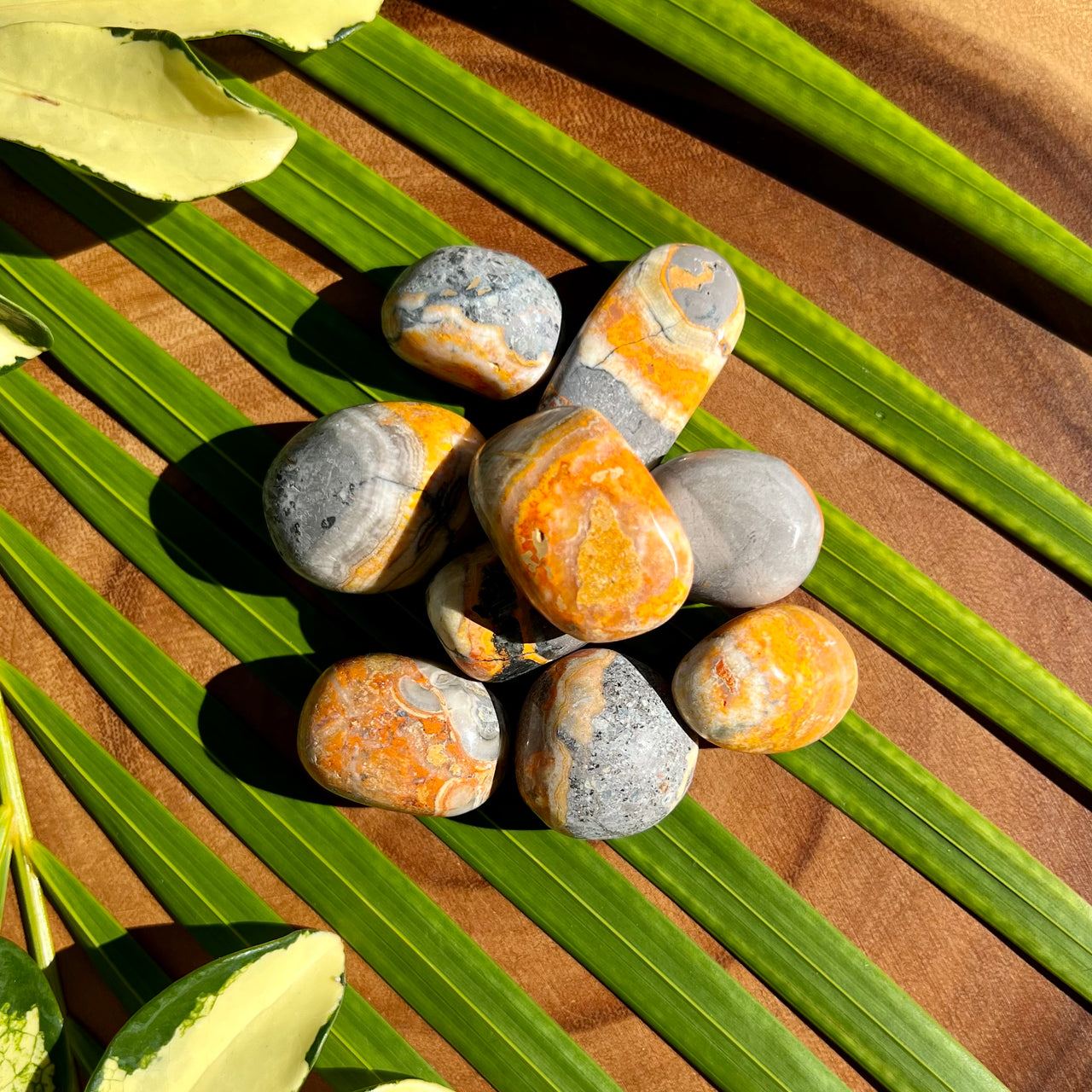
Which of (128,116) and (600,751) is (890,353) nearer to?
(600,751)

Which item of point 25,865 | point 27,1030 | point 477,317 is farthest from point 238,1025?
point 477,317

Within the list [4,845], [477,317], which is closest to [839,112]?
[477,317]

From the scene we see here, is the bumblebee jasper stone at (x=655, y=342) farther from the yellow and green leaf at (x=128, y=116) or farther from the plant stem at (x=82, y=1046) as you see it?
the plant stem at (x=82, y=1046)

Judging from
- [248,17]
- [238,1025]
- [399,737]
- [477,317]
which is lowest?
[238,1025]

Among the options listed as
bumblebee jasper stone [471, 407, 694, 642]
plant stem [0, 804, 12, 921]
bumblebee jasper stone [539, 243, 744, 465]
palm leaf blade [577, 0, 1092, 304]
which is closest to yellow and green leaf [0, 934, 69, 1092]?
plant stem [0, 804, 12, 921]

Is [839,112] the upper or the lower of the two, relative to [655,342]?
upper

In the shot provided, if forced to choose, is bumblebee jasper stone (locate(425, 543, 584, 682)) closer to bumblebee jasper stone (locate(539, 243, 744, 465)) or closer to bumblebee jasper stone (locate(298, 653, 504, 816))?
bumblebee jasper stone (locate(298, 653, 504, 816))

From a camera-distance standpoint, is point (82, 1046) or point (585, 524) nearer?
point (585, 524)
